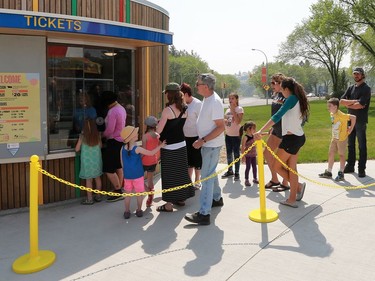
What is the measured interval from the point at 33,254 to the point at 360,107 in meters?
5.54

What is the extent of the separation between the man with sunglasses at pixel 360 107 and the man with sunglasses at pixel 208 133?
3.25 meters

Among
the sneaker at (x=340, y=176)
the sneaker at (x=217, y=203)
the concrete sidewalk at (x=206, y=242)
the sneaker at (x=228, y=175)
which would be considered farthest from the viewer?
the sneaker at (x=228, y=175)

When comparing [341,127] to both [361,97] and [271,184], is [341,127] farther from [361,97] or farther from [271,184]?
[271,184]

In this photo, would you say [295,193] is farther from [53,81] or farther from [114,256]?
[53,81]

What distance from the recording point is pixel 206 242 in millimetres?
4195

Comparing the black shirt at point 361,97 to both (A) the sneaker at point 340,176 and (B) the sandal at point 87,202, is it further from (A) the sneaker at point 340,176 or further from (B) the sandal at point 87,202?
(B) the sandal at point 87,202

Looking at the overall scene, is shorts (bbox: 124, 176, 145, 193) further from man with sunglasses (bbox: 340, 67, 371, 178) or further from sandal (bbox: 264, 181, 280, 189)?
man with sunglasses (bbox: 340, 67, 371, 178)

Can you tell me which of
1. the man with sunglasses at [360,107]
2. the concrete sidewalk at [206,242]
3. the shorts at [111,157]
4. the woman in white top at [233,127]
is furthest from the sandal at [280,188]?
the shorts at [111,157]

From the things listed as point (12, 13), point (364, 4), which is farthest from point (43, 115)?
point (364, 4)

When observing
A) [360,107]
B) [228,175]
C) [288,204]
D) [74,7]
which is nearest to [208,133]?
[288,204]

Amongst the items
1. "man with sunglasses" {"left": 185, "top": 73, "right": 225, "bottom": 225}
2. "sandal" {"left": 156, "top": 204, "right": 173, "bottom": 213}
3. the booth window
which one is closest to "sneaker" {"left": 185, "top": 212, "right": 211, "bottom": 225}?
"man with sunglasses" {"left": 185, "top": 73, "right": 225, "bottom": 225}

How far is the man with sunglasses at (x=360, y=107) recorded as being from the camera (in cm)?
675

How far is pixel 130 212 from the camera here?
16.9 ft

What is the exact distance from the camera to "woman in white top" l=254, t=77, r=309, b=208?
507 cm
